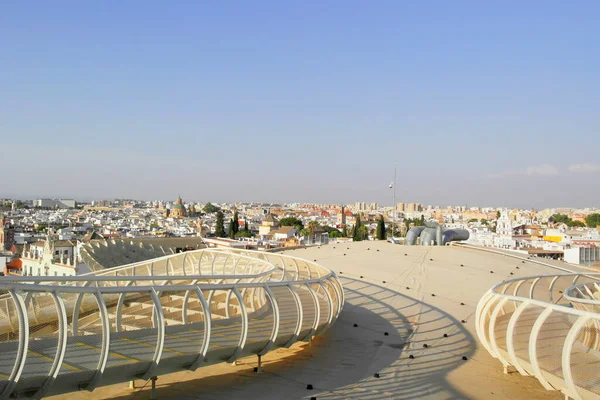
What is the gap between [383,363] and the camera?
12.8m

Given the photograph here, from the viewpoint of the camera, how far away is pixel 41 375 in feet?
25.5

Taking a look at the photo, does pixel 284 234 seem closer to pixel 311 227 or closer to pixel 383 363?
pixel 311 227

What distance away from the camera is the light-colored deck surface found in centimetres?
1041

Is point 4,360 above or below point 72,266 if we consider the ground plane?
above

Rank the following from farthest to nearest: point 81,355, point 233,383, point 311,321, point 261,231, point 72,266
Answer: point 261,231 < point 72,266 < point 311,321 < point 233,383 < point 81,355

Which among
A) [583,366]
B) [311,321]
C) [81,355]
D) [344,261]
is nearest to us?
[81,355]

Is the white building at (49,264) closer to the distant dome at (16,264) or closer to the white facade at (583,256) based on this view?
the distant dome at (16,264)

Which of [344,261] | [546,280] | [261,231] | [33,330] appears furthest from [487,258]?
[261,231]

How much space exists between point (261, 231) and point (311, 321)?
344ft

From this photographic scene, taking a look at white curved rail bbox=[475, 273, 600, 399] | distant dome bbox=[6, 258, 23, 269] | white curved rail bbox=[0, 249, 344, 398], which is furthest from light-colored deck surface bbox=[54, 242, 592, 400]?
distant dome bbox=[6, 258, 23, 269]

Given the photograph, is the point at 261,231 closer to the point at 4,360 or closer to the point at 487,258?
the point at 487,258

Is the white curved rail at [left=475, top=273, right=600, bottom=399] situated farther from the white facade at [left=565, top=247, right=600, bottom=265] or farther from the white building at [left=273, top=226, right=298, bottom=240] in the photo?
the white building at [left=273, top=226, right=298, bottom=240]

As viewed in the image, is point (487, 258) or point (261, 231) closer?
point (487, 258)

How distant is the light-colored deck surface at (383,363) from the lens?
10414 mm
